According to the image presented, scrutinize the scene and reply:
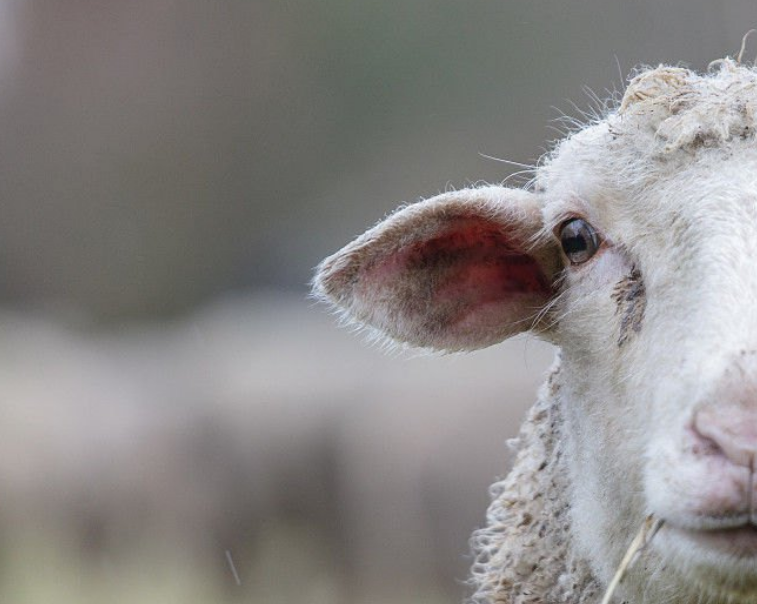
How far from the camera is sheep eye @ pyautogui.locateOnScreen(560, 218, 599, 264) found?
388 centimetres

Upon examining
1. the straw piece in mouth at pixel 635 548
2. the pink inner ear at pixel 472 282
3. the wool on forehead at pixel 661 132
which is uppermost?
the wool on forehead at pixel 661 132

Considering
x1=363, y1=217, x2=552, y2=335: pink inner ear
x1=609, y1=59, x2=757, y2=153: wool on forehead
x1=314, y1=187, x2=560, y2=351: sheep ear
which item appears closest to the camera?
x1=609, y1=59, x2=757, y2=153: wool on forehead

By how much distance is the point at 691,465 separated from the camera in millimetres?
3082

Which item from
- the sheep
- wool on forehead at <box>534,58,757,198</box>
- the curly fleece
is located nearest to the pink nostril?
the sheep

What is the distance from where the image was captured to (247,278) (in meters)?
21.3

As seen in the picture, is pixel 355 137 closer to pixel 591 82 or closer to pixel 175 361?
pixel 591 82

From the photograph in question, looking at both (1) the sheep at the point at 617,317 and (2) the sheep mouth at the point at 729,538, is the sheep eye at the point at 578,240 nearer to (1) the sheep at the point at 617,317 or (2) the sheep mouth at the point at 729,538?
(1) the sheep at the point at 617,317

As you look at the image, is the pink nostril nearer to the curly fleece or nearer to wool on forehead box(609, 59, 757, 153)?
wool on forehead box(609, 59, 757, 153)

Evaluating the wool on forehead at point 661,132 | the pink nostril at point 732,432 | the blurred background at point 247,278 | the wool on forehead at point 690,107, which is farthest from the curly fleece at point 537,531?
the blurred background at point 247,278

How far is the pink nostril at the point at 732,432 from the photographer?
2945mm

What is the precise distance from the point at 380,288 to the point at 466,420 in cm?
554

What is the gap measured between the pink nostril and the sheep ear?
122cm

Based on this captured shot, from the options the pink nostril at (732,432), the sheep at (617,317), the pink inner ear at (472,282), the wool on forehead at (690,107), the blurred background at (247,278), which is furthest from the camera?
the blurred background at (247,278)

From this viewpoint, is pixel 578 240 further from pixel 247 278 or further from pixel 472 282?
pixel 247 278
